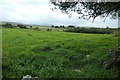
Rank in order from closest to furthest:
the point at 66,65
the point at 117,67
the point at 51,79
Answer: the point at 51,79
the point at 117,67
the point at 66,65

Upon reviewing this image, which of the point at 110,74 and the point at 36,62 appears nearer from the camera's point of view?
the point at 110,74

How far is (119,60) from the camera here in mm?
19625

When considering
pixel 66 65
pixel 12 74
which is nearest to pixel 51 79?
pixel 12 74

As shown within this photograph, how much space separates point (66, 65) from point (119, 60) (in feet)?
15.4

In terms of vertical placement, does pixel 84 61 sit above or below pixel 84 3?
→ below

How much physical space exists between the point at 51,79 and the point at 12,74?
7.77ft

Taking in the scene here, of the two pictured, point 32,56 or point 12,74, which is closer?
point 12,74

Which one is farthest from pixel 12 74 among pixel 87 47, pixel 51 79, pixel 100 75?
pixel 87 47

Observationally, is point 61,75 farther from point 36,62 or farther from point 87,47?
point 87,47

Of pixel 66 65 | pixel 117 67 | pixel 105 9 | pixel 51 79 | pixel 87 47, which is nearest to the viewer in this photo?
pixel 51 79

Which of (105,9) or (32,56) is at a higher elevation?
(105,9)

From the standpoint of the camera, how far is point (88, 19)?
26.3 metres

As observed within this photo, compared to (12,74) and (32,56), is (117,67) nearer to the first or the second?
(12,74)

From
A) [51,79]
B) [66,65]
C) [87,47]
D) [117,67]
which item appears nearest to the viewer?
[51,79]
